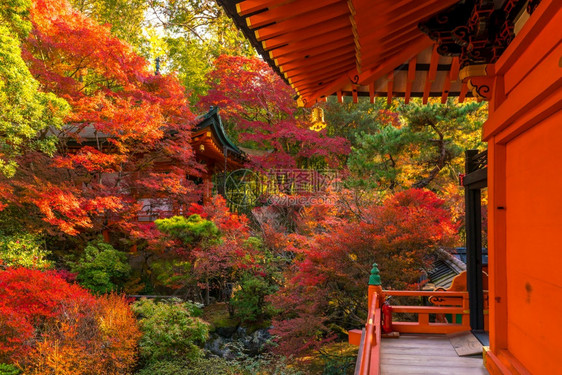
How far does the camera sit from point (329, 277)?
317 inches

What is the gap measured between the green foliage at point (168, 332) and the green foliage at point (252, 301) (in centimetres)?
201

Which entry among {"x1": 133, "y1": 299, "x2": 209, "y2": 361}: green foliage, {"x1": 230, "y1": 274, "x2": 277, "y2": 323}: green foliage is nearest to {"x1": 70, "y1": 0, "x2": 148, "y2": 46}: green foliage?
{"x1": 230, "y1": 274, "x2": 277, "y2": 323}: green foliage

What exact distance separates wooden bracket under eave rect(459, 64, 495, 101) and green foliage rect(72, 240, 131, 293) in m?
9.30

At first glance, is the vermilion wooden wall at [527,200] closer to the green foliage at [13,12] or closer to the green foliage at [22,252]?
the green foliage at [13,12]

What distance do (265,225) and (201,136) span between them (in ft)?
11.2

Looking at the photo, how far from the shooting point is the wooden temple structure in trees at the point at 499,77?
2.13 m

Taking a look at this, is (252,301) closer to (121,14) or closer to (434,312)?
(434,312)

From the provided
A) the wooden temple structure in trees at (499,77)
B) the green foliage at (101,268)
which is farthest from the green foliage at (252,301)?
the wooden temple structure in trees at (499,77)

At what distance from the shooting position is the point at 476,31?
2.72 metres

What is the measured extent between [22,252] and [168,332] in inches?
166

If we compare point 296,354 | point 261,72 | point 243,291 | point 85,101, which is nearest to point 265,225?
point 243,291

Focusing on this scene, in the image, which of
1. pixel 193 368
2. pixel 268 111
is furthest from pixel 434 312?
pixel 268 111

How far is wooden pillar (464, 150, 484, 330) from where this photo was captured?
15.7 feet

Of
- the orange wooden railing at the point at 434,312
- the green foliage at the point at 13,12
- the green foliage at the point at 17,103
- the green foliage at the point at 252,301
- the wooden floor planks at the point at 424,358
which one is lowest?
the green foliage at the point at 252,301
